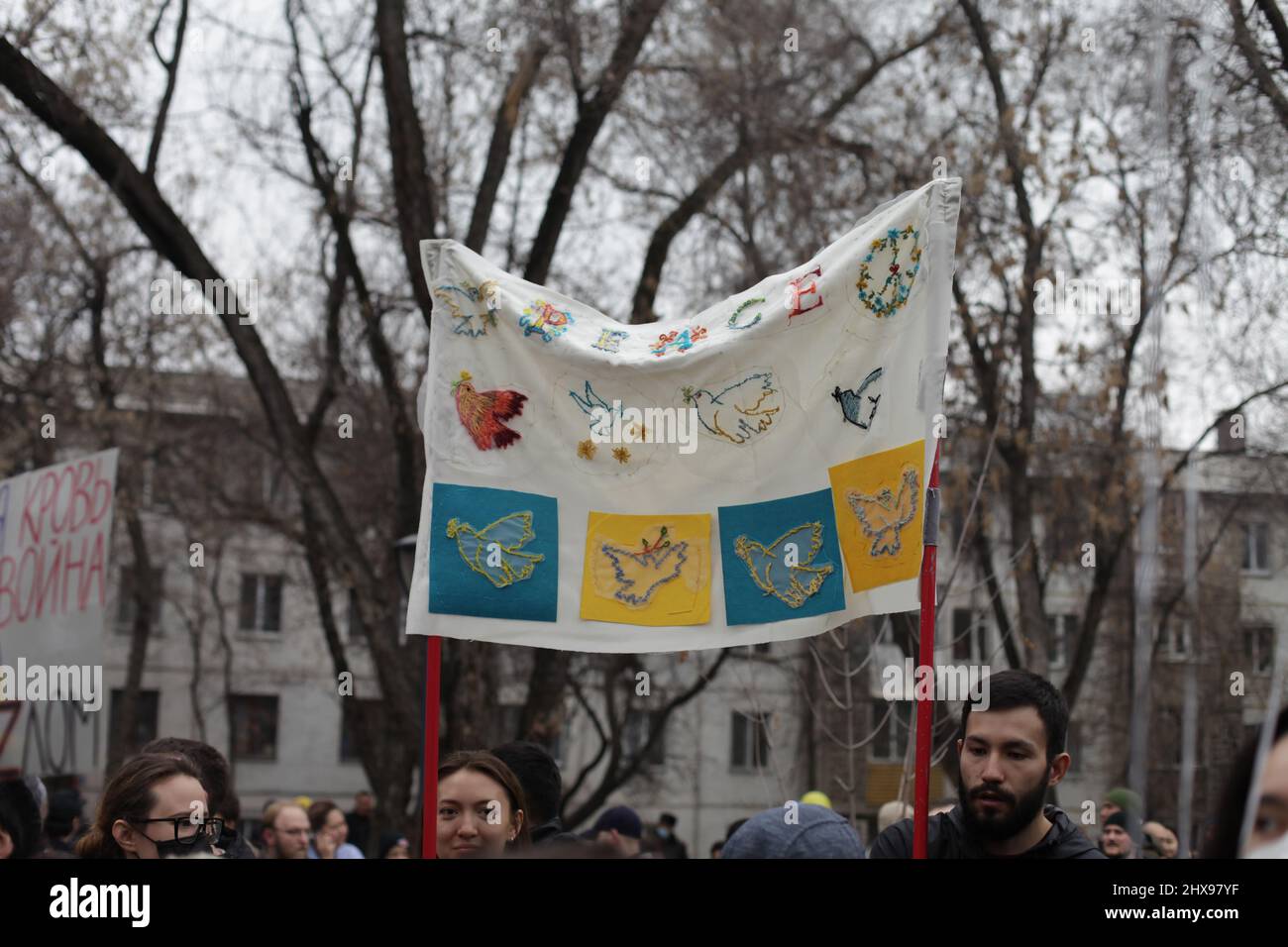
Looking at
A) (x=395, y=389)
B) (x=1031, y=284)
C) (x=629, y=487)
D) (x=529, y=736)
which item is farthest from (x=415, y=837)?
(x=629, y=487)

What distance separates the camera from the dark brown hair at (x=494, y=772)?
469cm

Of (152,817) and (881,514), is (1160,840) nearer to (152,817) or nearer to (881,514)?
(881,514)

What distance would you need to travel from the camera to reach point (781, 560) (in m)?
4.79

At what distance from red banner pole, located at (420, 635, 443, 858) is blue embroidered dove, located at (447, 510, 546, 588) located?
353 mm

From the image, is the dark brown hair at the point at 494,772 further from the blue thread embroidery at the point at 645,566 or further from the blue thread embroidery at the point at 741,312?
the blue thread embroidery at the point at 741,312

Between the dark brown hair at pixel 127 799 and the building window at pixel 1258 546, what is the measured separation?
13.5 meters

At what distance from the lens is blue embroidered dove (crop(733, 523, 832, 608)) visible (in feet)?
15.5

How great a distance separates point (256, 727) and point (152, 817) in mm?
41045

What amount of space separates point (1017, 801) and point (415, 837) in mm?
8467

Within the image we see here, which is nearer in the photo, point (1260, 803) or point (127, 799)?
point (1260, 803)

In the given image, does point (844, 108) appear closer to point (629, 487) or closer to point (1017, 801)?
point (629, 487)

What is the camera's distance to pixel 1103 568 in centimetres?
1552

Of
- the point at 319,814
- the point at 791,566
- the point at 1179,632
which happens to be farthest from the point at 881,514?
the point at 1179,632

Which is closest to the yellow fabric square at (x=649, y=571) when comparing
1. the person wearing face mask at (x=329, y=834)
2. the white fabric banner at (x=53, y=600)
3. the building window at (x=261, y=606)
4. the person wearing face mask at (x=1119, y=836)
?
the person wearing face mask at (x=1119, y=836)
